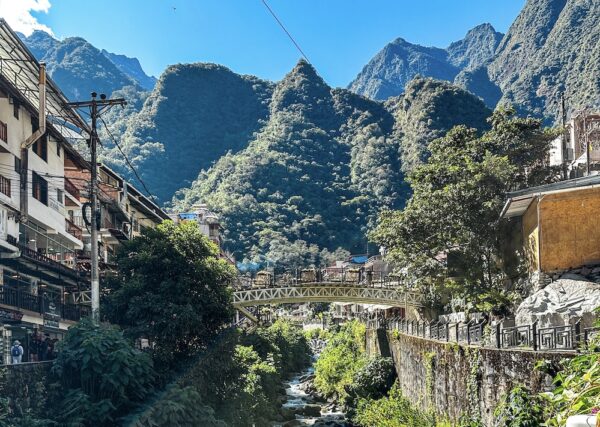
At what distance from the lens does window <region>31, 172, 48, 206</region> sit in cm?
2933

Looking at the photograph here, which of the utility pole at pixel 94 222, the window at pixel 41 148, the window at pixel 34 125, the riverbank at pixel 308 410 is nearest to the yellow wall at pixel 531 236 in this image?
the utility pole at pixel 94 222

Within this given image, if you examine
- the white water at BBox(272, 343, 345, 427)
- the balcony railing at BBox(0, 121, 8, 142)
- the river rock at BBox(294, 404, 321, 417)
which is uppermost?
the balcony railing at BBox(0, 121, 8, 142)

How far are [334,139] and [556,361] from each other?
138 metres

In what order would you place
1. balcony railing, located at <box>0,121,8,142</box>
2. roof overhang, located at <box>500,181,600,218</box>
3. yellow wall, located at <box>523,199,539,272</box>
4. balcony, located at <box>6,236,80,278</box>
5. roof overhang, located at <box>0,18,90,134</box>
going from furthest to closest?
yellow wall, located at <box>523,199,539,272</box>
balcony, located at <box>6,236,80,278</box>
balcony railing, located at <box>0,121,8,142</box>
roof overhang, located at <box>500,181,600,218</box>
roof overhang, located at <box>0,18,90,134</box>

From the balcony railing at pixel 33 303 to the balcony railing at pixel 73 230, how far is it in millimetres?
5962

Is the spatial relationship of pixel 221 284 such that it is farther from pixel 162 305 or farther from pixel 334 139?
pixel 334 139

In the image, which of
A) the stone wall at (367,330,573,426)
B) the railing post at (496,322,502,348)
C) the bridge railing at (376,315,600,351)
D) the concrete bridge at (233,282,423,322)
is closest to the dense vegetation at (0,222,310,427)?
the stone wall at (367,330,573,426)

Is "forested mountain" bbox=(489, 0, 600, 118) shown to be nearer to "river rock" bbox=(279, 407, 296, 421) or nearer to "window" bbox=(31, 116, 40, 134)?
"river rock" bbox=(279, 407, 296, 421)

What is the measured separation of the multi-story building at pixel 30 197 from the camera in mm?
25172

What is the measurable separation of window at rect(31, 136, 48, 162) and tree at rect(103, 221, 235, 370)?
5.67 meters

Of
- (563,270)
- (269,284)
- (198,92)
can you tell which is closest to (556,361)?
(563,270)

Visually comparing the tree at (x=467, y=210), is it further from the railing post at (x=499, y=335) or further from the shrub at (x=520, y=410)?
the shrub at (x=520, y=410)

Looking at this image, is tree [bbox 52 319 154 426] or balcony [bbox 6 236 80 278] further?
balcony [bbox 6 236 80 278]

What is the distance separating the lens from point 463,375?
2228 cm
